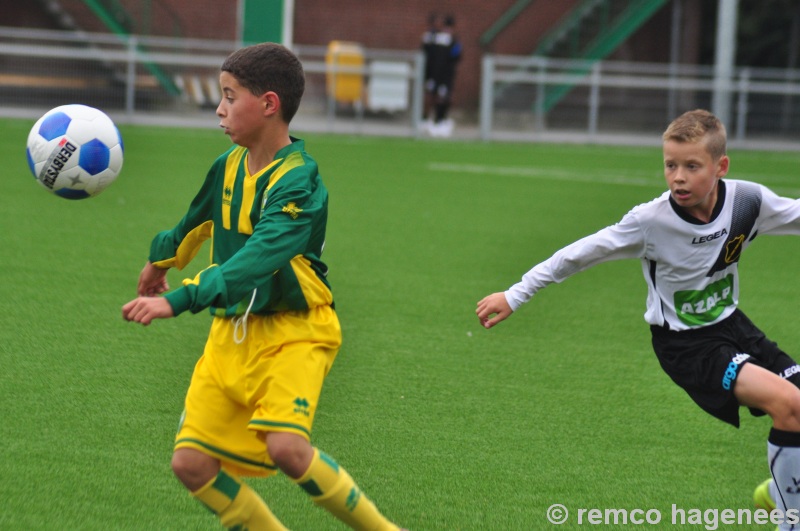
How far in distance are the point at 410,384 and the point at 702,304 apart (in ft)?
6.07

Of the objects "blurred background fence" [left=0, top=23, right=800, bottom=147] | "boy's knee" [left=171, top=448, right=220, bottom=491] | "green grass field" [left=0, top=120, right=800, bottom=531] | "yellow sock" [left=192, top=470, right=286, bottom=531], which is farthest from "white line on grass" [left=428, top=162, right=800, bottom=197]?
"boy's knee" [left=171, top=448, right=220, bottom=491]

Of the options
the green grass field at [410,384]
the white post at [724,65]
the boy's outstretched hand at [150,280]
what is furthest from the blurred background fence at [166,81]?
the boy's outstretched hand at [150,280]

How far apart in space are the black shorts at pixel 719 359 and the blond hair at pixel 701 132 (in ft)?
1.99

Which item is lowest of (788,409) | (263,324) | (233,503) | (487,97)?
(233,503)

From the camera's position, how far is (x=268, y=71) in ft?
11.5

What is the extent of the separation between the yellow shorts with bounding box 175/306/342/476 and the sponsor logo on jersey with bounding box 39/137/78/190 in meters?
1.09

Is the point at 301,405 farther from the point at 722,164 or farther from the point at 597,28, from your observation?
the point at 597,28

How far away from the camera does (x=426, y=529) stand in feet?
12.8

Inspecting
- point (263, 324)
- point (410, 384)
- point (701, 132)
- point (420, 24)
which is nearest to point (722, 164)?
point (701, 132)

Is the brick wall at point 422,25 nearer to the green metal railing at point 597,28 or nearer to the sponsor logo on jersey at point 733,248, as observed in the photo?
the green metal railing at point 597,28

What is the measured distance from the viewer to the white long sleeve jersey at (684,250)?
3.97 metres

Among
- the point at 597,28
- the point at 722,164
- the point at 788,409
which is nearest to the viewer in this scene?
the point at 788,409

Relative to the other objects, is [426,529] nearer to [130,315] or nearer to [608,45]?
[130,315]

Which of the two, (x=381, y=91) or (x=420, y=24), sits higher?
(x=420, y=24)
